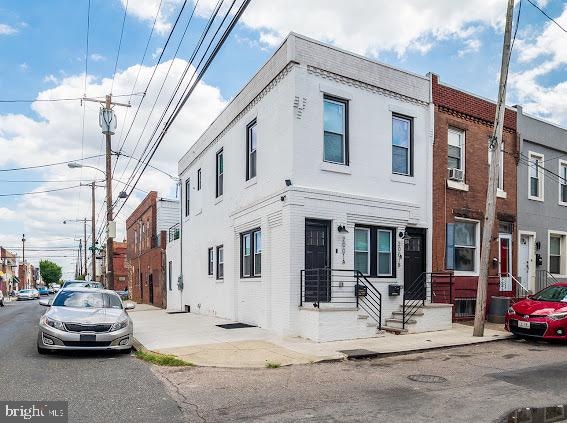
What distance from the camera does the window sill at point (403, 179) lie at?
14.9 m

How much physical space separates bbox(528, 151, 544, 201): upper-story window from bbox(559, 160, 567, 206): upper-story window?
1416mm

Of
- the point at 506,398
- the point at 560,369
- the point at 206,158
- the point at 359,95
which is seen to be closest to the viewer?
the point at 506,398

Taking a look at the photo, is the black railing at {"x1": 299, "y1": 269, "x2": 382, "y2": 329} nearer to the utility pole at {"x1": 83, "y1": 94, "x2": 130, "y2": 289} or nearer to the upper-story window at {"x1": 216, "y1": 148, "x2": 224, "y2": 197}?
the upper-story window at {"x1": 216, "y1": 148, "x2": 224, "y2": 197}

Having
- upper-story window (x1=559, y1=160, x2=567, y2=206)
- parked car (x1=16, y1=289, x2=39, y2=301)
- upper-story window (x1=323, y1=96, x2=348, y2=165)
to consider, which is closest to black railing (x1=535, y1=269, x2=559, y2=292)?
upper-story window (x1=559, y1=160, x2=567, y2=206)

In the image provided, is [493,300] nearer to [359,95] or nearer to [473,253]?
[473,253]

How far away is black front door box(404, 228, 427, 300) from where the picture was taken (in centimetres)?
1505

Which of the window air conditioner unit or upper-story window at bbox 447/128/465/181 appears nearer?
the window air conditioner unit

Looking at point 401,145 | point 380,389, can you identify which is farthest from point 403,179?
point 380,389

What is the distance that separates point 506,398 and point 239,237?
1069 centimetres

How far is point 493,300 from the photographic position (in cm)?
1628

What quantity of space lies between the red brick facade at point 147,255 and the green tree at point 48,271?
112078mm

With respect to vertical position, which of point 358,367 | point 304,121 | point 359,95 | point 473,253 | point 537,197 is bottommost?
point 358,367

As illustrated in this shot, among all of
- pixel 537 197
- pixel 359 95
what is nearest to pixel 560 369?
pixel 359 95

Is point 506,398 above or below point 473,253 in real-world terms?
below
